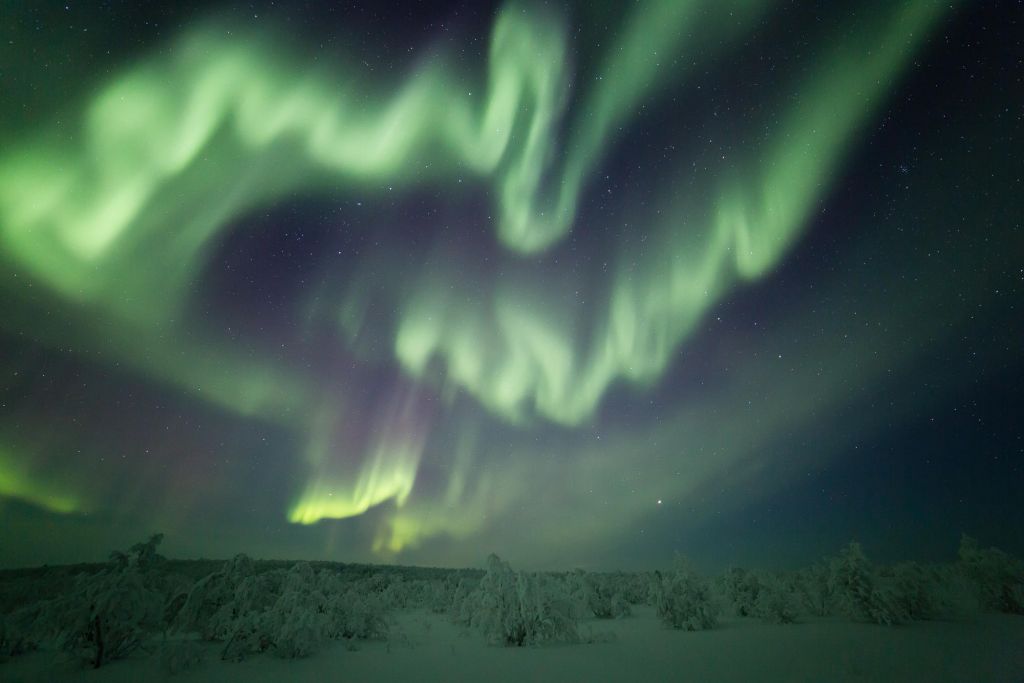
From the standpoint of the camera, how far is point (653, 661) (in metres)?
13.5

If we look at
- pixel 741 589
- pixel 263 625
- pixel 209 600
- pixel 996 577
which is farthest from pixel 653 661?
pixel 996 577

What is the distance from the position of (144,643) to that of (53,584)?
32.4ft

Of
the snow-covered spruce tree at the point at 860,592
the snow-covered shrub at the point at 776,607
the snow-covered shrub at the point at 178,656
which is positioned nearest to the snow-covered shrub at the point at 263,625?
the snow-covered shrub at the point at 178,656

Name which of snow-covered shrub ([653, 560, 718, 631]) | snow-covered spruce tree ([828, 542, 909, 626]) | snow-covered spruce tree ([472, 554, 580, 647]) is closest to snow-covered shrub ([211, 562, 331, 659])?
snow-covered spruce tree ([472, 554, 580, 647])

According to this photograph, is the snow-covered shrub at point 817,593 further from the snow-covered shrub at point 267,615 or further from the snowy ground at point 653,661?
the snow-covered shrub at point 267,615

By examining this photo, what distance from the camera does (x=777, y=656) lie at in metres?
13.6

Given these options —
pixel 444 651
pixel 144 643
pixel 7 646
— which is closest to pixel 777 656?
pixel 444 651

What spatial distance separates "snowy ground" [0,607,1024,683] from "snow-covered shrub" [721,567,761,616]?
360 inches

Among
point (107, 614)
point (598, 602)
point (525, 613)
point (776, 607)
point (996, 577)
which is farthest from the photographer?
point (598, 602)

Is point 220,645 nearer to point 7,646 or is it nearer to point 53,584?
point 7,646

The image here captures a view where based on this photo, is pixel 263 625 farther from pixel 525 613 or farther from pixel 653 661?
pixel 653 661

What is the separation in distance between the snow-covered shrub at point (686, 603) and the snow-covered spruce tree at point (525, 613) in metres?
7.06

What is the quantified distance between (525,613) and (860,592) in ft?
55.5

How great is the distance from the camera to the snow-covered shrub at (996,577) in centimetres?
2345
